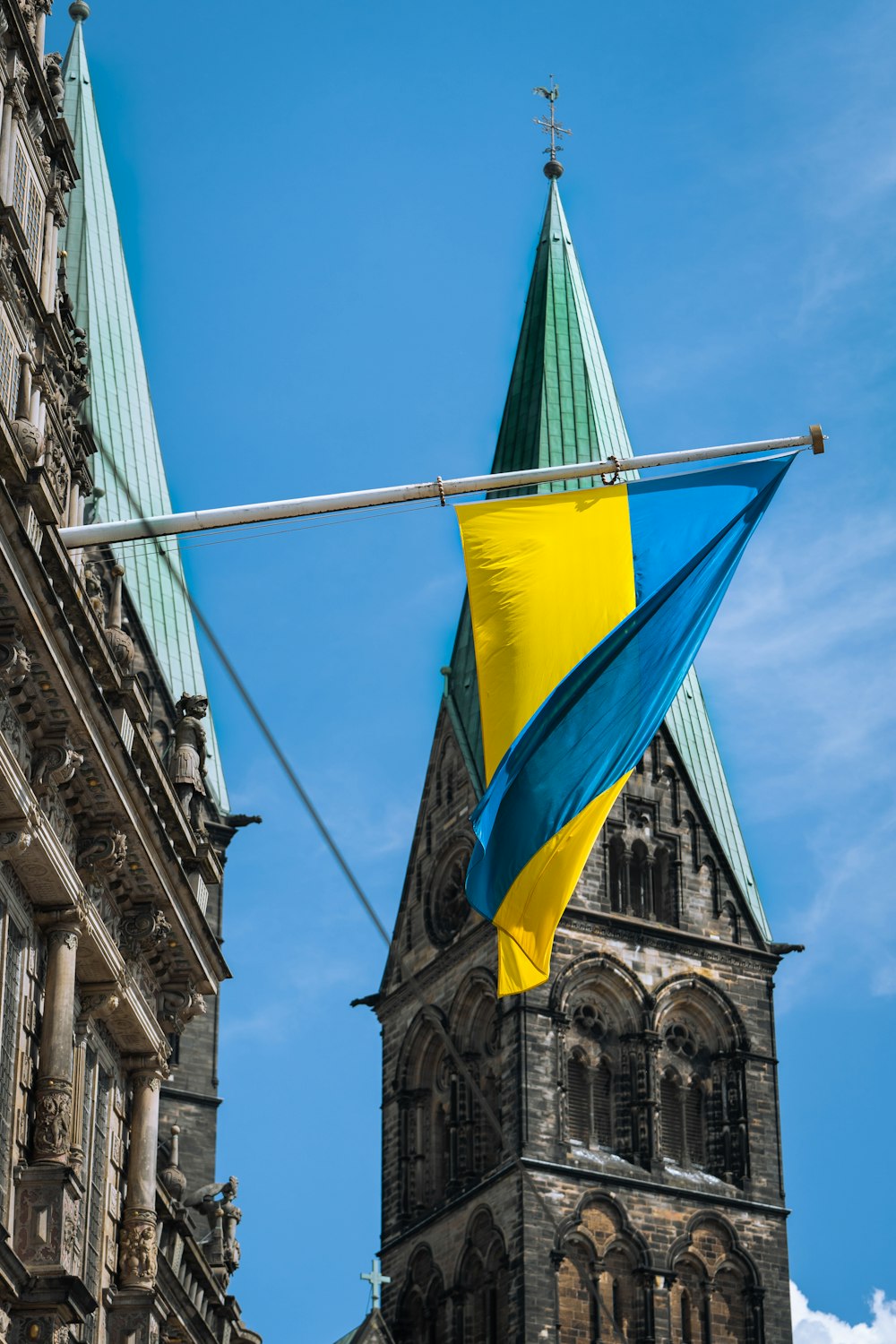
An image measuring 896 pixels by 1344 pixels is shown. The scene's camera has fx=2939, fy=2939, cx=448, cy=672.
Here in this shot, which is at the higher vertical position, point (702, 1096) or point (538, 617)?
point (702, 1096)

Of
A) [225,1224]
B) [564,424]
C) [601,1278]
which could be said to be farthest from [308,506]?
[564,424]

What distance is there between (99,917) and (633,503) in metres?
5.53

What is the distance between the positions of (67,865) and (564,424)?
58.3m

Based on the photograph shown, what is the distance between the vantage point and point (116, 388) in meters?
54.2

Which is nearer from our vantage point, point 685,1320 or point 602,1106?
point 685,1320

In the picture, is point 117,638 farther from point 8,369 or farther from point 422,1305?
point 422,1305

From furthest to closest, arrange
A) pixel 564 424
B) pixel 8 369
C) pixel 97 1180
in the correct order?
1. pixel 564 424
2. pixel 8 369
3. pixel 97 1180

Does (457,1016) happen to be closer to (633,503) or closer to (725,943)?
(725,943)

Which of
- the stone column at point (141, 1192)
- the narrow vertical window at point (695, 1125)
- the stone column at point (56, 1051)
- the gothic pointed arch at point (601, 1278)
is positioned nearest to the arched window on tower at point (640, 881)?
the narrow vertical window at point (695, 1125)

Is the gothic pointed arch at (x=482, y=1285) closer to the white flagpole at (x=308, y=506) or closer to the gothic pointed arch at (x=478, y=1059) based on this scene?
the gothic pointed arch at (x=478, y=1059)

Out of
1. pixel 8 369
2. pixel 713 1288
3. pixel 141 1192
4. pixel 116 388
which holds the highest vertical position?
pixel 116 388

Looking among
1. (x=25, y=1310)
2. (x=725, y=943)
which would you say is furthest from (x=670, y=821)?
(x=25, y=1310)

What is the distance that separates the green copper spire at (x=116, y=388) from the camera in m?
52.3

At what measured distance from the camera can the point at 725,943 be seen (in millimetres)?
Answer: 74062
